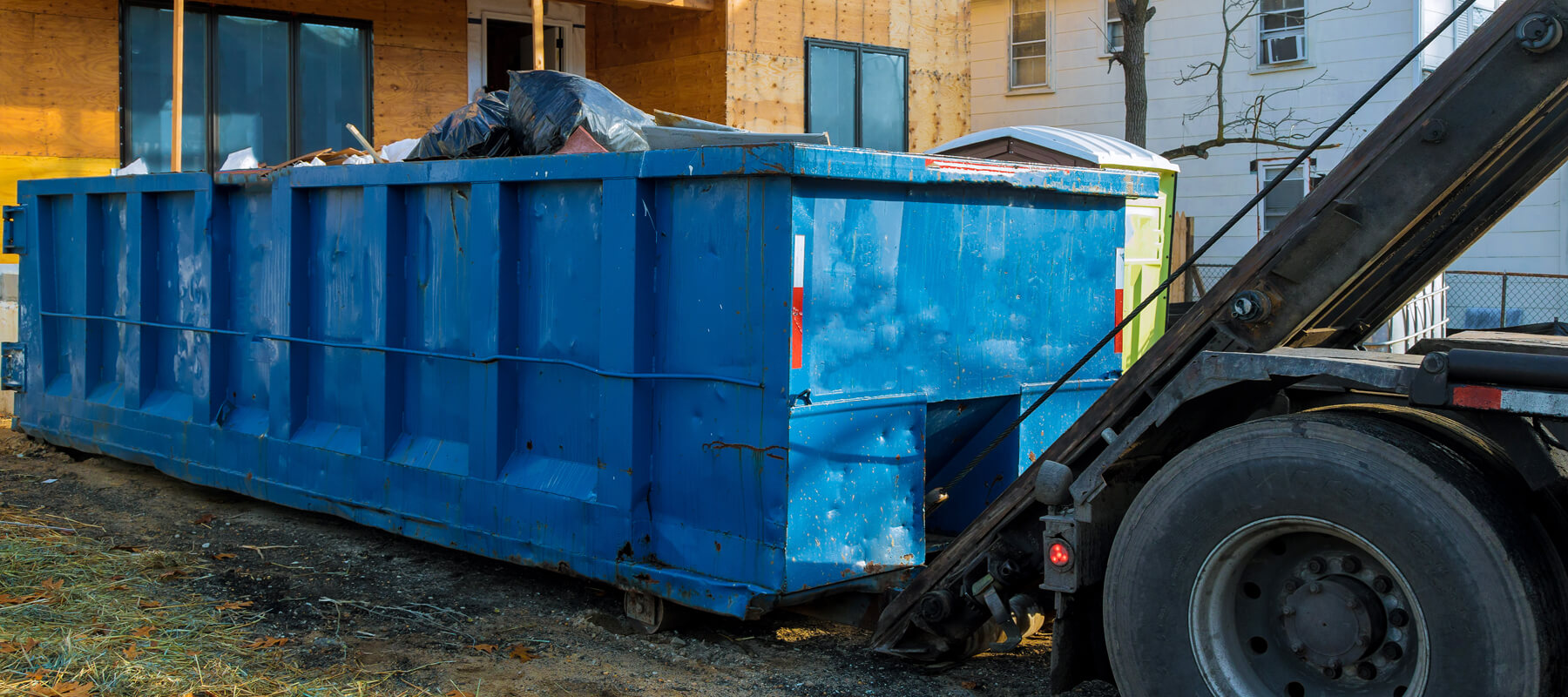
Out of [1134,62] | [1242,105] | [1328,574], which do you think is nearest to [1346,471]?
[1328,574]

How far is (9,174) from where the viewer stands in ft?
38.2

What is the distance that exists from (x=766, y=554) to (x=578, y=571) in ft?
3.38

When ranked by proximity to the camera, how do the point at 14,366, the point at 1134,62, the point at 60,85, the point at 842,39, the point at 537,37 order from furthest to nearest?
the point at 1134,62, the point at 842,39, the point at 60,85, the point at 537,37, the point at 14,366

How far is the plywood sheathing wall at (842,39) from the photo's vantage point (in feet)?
47.2

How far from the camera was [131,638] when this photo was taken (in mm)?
4887

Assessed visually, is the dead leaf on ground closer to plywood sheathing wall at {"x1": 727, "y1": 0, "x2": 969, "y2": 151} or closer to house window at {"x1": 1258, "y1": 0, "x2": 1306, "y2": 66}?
plywood sheathing wall at {"x1": 727, "y1": 0, "x2": 969, "y2": 151}

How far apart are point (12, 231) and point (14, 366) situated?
97 centimetres

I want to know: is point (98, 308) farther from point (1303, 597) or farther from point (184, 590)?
point (1303, 597)

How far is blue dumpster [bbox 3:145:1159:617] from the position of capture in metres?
4.60

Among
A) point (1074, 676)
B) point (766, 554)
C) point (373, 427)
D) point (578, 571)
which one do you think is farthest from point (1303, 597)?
point (373, 427)

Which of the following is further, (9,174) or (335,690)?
(9,174)

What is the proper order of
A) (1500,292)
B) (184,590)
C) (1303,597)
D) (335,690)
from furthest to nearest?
(1500,292) < (184,590) < (335,690) < (1303,597)

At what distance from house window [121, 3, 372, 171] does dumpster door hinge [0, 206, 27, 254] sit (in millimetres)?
2984

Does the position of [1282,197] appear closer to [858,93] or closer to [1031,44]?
[1031,44]
